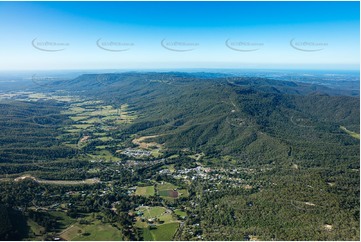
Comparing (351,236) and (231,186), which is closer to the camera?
(351,236)

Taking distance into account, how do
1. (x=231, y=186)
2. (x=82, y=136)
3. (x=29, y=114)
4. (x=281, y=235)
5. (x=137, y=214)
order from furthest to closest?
(x=29, y=114)
(x=82, y=136)
(x=231, y=186)
(x=137, y=214)
(x=281, y=235)

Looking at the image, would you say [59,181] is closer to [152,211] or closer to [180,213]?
[152,211]

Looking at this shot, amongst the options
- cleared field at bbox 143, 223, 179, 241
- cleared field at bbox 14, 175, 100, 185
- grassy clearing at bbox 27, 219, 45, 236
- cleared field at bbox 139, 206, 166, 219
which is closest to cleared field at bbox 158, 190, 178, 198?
cleared field at bbox 139, 206, 166, 219

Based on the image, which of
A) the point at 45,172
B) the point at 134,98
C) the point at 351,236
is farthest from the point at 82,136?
the point at 351,236

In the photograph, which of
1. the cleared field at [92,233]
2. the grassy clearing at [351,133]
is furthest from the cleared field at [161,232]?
the grassy clearing at [351,133]

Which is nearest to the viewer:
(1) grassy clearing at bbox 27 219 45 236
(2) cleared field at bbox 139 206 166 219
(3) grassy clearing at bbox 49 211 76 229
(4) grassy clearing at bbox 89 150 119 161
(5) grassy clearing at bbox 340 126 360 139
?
(1) grassy clearing at bbox 27 219 45 236

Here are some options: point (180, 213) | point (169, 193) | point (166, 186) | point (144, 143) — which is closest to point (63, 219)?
point (180, 213)

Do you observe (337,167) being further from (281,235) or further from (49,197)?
(49,197)

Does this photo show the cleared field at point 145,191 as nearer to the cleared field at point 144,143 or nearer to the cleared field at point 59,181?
the cleared field at point 59,181

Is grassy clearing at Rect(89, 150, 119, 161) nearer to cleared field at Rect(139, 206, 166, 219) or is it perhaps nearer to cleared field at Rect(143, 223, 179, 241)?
cleared field at Rect(139, 206, 166, 219)
